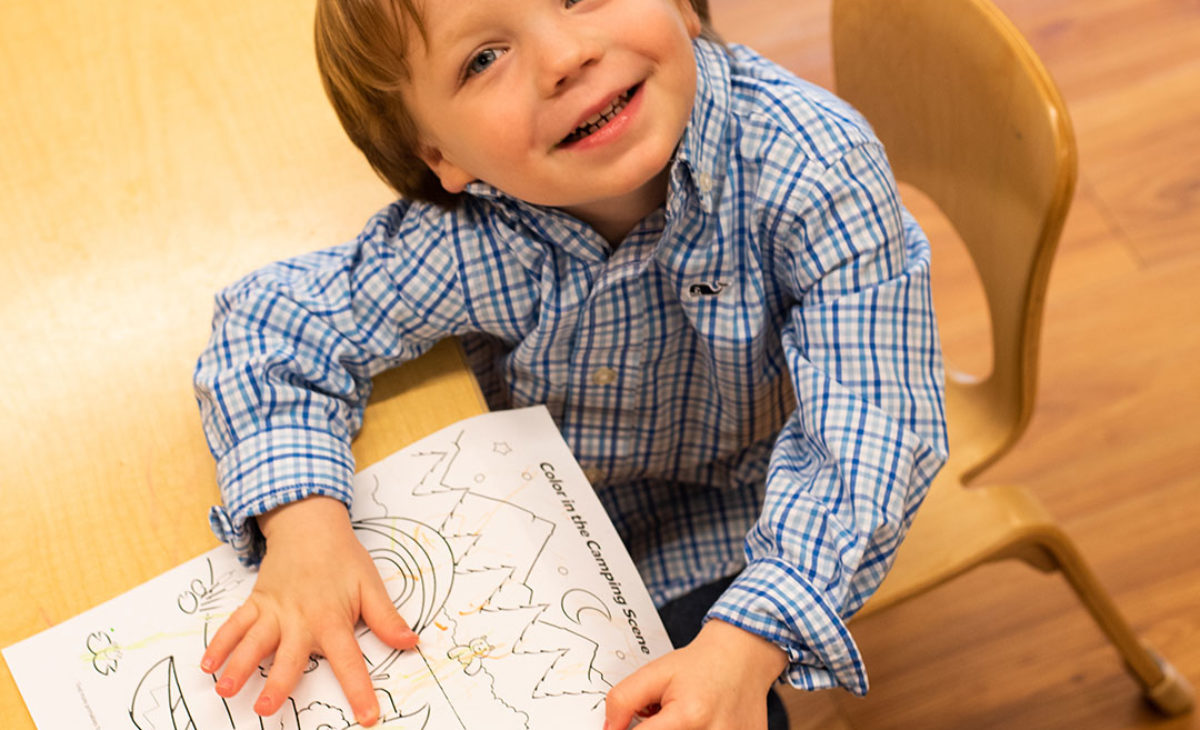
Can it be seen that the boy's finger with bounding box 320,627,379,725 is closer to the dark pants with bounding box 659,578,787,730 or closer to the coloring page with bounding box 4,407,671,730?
the coloring page with bounding box 4,407,671,730

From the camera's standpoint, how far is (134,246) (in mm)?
805

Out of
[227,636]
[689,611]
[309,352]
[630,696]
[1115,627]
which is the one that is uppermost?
[309,352]

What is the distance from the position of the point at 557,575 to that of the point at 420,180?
0.32 meters

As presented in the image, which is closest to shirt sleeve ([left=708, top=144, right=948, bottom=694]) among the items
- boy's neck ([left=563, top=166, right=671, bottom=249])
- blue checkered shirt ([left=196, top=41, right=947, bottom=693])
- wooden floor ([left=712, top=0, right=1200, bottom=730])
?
blue checkered shirt ([left=196, top=41, right=947, bottom=693])

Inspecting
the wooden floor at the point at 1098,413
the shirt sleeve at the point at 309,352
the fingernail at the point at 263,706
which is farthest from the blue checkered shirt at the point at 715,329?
the wooden floor at the point at 1098,413

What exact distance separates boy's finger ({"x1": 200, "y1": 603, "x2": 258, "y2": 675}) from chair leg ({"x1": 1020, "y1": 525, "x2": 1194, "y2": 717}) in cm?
60

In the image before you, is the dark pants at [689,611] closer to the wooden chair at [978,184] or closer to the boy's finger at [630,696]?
the wooden chair at [978,184]

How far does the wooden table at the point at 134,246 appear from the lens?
2.22 ft

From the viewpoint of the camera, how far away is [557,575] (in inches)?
24.7

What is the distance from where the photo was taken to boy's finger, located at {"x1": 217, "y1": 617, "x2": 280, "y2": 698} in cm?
60

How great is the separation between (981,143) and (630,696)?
0.46 metres

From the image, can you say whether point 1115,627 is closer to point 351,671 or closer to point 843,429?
point 843,429

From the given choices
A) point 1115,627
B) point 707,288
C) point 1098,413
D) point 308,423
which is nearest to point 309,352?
point 308,423

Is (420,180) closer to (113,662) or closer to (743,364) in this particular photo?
(743,364)
